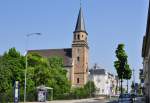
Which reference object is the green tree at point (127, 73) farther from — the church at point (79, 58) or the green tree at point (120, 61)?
the church at point (79, 58)

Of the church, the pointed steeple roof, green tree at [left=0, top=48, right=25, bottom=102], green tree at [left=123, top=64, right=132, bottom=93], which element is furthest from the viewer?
the church

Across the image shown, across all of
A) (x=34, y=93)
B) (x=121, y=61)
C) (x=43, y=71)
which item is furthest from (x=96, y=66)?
(x=121, y=61)

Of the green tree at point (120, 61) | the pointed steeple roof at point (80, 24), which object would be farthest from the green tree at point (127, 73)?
the pointed steeple roof at point (80, 24)


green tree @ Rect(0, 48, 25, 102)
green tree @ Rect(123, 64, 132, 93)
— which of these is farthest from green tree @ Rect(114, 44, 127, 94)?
green tree @ Rect(0, 48, 25, 102)

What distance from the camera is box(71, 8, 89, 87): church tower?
462 feet

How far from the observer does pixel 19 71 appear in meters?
88.9

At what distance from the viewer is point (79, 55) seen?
14200 centimetres

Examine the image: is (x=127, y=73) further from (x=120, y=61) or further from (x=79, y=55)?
(x=79, y=55)

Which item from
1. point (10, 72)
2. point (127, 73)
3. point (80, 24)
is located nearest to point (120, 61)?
point (127, 73)

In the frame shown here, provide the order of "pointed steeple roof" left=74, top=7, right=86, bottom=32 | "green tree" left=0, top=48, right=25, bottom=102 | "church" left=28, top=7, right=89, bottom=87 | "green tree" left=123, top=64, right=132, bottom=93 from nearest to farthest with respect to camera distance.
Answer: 1. "green tree" left=123, top=64, right=132, bottom=93
2. "green tree" left=0, top=48, right=25, bottom=102
3. "pointed steeple roof" left=74, top=7, right=86, bottom=32
4. "church" left=28, top=7, right=89, bottom=87

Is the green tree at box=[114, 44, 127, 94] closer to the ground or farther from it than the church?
closer to the ground

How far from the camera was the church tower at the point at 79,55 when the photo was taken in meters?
141

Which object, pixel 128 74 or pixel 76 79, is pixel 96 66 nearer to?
pixel 76 79

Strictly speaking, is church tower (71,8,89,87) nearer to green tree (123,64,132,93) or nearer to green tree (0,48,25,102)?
green tree (0,48,25,102)
